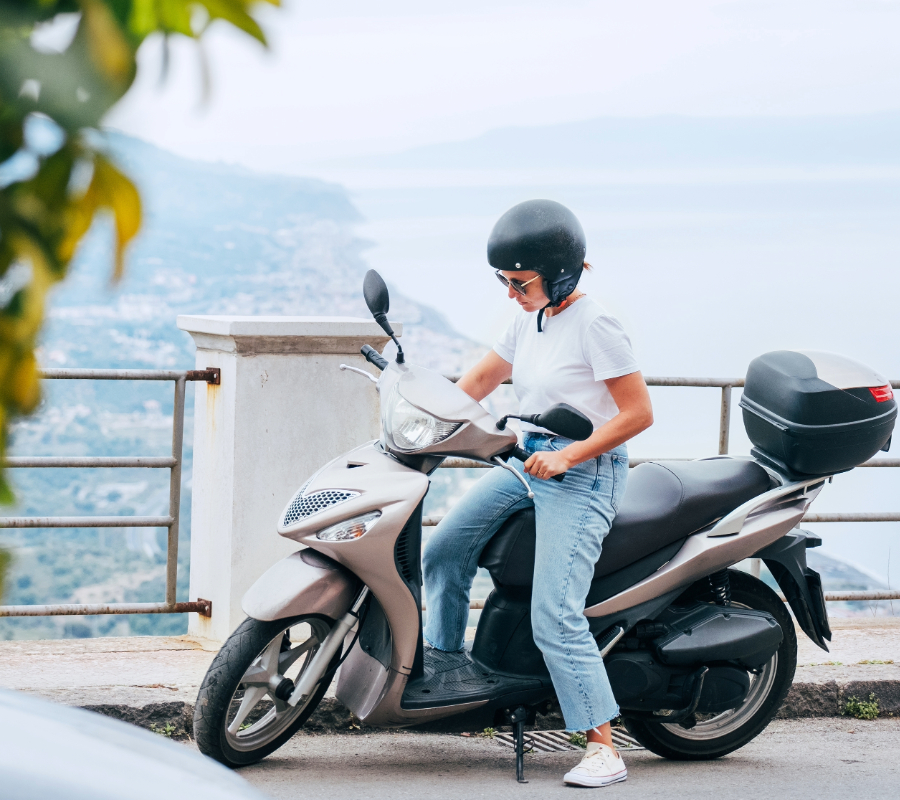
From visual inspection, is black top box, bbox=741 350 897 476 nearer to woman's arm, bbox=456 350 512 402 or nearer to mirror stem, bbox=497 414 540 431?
woman's arm, bbox=456 350 512 402

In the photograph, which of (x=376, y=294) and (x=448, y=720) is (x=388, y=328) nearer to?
(x=376, y=294)

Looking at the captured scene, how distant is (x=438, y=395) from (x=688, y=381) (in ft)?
7.79

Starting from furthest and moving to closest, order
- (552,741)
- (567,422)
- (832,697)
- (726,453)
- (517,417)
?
(726,453) < (832,697) < (552,741) < (517,417) < (567,422)

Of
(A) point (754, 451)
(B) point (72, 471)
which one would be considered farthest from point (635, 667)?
(B) point (72, 471)

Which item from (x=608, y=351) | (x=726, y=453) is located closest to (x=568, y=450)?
(x=608, y=351)

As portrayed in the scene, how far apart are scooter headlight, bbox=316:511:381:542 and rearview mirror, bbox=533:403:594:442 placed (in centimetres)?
66

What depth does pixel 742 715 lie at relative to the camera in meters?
4.04

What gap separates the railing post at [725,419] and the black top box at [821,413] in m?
1.76

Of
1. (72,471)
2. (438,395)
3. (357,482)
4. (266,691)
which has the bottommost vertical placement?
(266,691)

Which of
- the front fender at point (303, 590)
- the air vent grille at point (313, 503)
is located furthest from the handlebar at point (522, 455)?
the front fender at point (303, 590)

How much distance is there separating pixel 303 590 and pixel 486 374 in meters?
1.07

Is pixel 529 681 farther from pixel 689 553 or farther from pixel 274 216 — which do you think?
pixel 274 216

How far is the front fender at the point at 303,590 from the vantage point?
11.1 ft

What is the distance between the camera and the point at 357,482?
356cm
